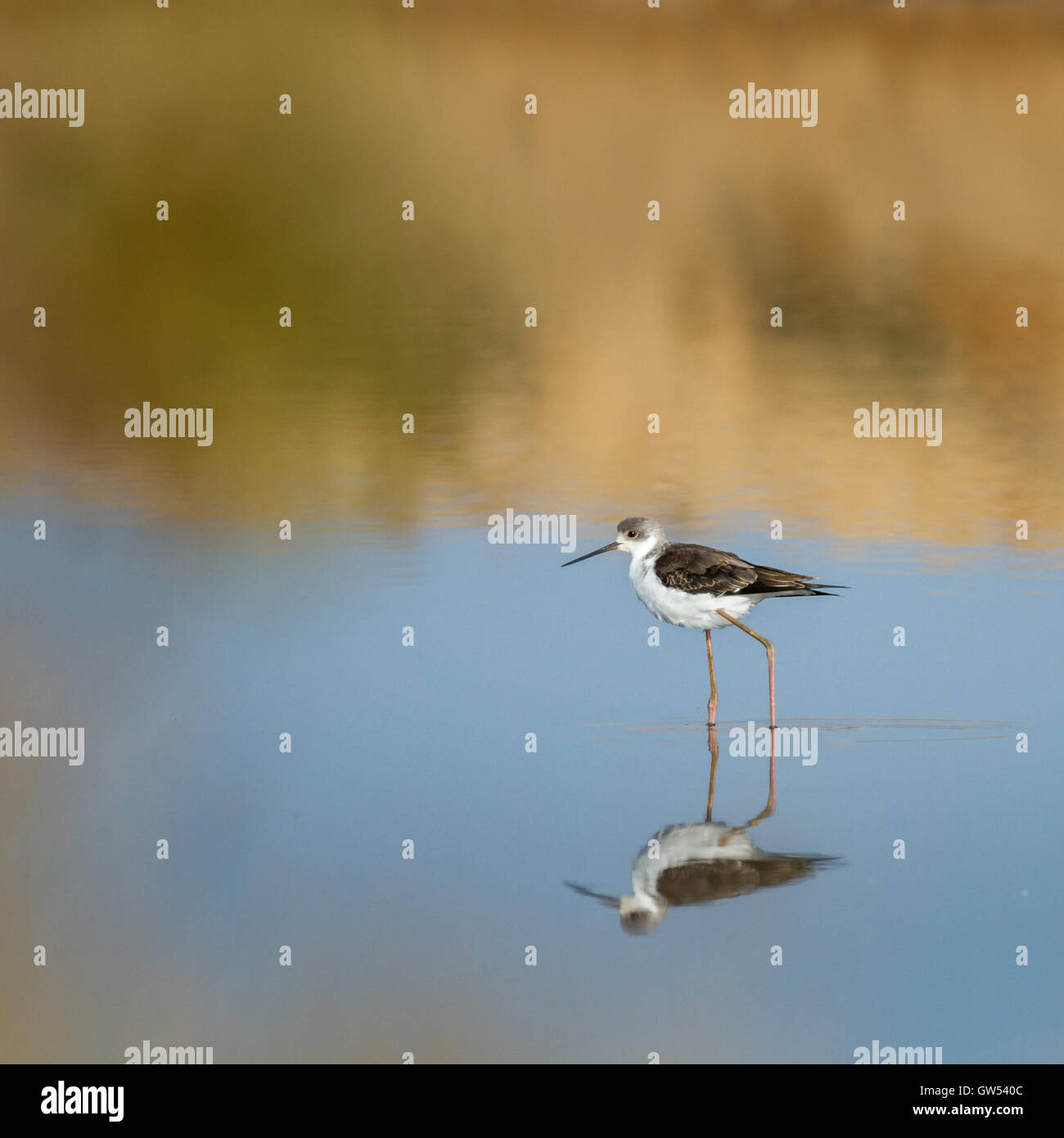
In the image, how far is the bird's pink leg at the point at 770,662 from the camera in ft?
30.0

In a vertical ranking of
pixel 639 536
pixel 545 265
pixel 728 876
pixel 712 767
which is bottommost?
pixel 728 876

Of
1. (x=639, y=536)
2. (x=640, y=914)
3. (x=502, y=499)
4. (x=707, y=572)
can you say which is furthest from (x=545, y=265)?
(x=640, y=914)

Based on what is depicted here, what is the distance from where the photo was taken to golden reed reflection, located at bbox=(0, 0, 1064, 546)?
1463cm

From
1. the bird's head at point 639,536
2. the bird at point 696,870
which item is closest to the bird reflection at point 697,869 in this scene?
the bird at point 696,870

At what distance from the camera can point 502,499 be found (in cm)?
1367

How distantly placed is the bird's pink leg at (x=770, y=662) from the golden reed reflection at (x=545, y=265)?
3261 millimetres

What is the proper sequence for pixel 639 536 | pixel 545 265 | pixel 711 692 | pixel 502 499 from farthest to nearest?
1. pixel 545 265
2. pixel 502 499
3. pixel 639 536
4. pixel 711 692

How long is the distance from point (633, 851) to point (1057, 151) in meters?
18.5

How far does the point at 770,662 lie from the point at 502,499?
4.53 m

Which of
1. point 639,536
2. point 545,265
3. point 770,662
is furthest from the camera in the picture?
point 545,265

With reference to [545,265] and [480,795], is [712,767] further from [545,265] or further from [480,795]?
[545,265]

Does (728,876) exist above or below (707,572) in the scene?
below

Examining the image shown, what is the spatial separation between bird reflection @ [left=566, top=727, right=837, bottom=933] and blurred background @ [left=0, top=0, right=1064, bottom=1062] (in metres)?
0.10
